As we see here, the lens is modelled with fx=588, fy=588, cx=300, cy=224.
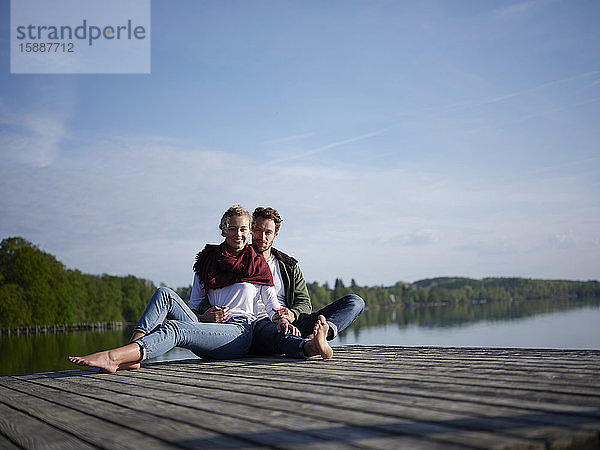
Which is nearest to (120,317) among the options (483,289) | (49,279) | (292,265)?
(49,279)

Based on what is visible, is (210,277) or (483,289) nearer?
(210,277)

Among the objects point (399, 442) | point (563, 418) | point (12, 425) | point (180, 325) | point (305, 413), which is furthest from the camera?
point (180, 325)

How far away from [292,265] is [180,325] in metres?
1.54

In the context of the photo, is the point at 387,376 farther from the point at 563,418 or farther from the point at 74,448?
the point at 74,448

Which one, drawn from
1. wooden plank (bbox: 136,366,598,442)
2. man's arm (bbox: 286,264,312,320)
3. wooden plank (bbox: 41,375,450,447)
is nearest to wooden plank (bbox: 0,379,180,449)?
wooden plank (bbox: 41,375,450,447)

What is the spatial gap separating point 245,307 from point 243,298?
0.09 meters

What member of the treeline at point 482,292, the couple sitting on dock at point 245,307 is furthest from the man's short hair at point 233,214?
the treeline at point 482,292

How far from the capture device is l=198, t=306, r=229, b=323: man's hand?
504 cm

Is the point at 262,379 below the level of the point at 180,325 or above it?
below

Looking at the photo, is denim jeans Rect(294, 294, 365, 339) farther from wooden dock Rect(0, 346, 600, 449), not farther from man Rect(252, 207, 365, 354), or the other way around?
wooden dock Rect(0, 346, 600, 449)

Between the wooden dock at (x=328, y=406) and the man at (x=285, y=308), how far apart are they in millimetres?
790

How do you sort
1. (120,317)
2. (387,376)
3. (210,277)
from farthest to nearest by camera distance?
1. (120,317)
2. (210,277)
3. (387,376)

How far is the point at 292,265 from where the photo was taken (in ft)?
19.1

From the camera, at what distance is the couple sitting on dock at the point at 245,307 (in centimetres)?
462
